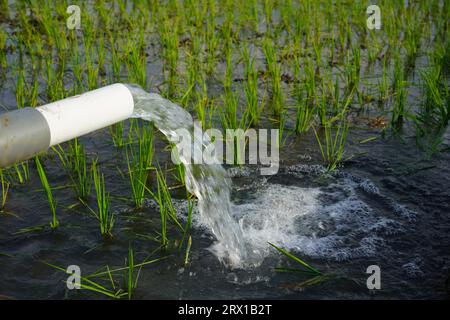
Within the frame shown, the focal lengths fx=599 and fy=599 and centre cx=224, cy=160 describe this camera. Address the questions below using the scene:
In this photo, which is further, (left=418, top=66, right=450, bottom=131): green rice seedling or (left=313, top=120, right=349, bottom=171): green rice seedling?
(left=418, top=66, right=450, bottom=131): green rice seedling

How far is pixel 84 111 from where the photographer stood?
212 cm

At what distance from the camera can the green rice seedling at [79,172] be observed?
3641 millimetres

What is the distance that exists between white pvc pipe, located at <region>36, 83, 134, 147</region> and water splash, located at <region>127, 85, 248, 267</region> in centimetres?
83

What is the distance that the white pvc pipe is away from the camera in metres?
2.10

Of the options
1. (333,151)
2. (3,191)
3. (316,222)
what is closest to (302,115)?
(333,151)

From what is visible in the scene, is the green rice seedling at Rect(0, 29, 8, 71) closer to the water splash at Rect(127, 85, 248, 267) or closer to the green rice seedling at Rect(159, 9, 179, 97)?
the green rice seedling at Rect(159, 9, 179, 97)

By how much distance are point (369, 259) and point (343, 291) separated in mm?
323

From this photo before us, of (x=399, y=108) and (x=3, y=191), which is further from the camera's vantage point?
(x=399, y=108)

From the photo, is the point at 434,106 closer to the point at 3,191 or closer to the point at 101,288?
the point at 101,288

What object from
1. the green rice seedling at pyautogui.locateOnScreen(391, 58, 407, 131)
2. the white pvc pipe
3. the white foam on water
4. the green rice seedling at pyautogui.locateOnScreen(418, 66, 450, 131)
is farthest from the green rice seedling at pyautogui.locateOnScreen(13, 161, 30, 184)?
the green rice seedling at pyautogui.locateOnScreen(418, 66, 450, 131)

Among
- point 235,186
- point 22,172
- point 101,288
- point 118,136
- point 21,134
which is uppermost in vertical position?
point 21,134

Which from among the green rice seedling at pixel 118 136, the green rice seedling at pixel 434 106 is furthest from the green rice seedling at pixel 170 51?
the green rice seedling at pixel 434 106

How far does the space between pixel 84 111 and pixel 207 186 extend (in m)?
1.59

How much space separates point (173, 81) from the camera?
16.5 feet
